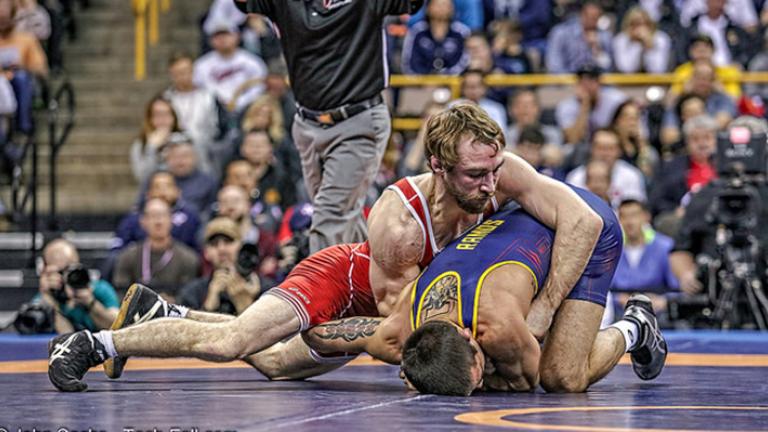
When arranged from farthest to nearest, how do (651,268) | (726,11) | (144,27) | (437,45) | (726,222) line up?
(144,27), (726,11), (437,45), (651,268), (726,222)

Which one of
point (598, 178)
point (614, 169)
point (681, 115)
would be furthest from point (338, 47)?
point (681, 115)

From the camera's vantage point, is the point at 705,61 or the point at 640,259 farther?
the point at 705,61

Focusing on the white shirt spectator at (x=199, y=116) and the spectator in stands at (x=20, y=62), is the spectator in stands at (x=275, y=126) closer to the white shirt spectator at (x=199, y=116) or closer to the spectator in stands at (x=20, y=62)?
the white shirt spectator at (x=199, y=116)

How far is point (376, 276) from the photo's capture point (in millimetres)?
5512

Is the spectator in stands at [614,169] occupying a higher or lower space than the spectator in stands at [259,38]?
lower

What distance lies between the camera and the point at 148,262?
32.1ft

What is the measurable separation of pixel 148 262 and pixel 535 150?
2.66 m

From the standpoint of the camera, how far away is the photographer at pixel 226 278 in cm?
845

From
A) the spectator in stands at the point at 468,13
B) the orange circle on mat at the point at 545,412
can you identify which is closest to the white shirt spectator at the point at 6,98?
the spectator in stands at the point at 468,13

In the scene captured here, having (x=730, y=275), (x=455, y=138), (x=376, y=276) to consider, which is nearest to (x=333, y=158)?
(x=376, y=276)

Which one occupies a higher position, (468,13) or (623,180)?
(468,13)

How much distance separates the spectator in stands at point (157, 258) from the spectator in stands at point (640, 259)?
2.71m

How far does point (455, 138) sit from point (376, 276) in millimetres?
711

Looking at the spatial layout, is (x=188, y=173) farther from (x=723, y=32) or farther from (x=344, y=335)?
(x=344, y=335)
